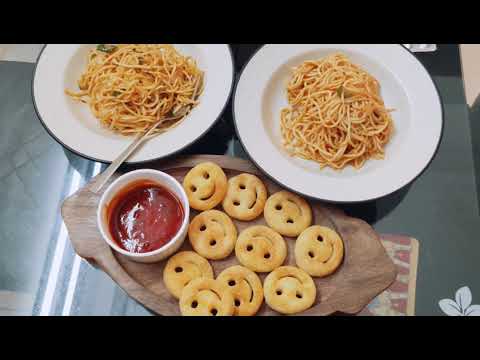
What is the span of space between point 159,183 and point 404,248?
0.82 m

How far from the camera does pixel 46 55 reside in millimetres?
1556

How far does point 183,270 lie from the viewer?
1.30 meters

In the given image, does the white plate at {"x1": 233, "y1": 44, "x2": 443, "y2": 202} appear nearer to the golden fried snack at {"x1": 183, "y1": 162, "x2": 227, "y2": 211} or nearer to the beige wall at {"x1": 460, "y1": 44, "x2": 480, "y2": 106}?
the golden fried snack at {"x1": 183, "y1": 162, "x2": 227, "y2": 211}

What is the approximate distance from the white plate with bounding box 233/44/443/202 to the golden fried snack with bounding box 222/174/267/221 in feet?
0.20

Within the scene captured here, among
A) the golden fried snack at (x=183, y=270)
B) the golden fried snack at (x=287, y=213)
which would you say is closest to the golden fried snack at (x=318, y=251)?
the golden fried snack at (x=287, y=213)

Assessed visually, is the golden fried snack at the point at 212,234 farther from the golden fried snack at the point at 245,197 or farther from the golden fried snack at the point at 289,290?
the golden fried snack at the point at 289,290

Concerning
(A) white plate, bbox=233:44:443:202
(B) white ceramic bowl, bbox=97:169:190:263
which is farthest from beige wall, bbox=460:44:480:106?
(B) white ceramic bowl, bbox=97:169:190:263

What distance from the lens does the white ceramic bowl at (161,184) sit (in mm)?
1250

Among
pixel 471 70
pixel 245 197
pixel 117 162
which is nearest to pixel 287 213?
pixel 245 197

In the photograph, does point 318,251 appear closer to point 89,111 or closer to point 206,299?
point 206,299

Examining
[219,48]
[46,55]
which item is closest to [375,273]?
[219,48]

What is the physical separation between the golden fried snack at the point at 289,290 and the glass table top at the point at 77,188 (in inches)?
13.6

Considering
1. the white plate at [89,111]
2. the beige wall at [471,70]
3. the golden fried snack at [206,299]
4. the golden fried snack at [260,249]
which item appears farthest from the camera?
the beige wall at [471,70]

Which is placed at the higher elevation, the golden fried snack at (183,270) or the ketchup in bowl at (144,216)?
the ketchup in bowl at (144,216)
